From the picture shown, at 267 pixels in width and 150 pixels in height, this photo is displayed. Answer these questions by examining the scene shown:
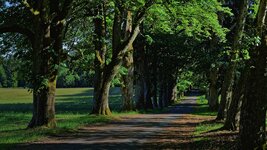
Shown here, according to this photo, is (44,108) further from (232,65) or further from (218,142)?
(232,65)

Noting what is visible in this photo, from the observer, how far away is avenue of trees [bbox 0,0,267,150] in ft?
39.9

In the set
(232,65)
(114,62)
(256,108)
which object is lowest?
(256,108)

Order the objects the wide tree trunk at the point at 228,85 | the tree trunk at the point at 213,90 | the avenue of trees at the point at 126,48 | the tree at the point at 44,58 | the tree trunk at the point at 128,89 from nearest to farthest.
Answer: the avenue of trees at the point at 126,48 < the tree at the point at 44,58 < the wide tree trunk at the point at 228,85 < the tree trunk at the point at 128,89 < the tree trunk at the point at 213,90

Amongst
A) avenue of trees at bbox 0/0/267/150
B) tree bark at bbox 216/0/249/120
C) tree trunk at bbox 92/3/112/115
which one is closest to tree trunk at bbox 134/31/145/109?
avenue of trees at bbox 0/0/267/150

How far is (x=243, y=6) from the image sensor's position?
2261cm


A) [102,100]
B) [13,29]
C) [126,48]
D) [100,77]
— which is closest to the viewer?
[13,29]

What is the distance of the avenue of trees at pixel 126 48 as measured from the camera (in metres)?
12.2

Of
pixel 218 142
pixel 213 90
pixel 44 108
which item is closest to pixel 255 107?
pixel 218 142

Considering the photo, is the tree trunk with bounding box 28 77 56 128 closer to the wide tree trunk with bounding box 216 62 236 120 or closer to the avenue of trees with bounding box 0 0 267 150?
the avenue of trees with bounding box 0 0 267 150

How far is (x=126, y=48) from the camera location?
29375mm

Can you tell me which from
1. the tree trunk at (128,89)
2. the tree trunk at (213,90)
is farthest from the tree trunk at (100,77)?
the tree trunk at (213,90)

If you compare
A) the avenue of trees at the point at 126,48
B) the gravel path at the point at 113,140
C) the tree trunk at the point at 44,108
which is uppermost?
the avenue of trees at the point at 126,48

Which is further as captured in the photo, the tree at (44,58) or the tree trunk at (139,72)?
the tree trunk at (139,72)

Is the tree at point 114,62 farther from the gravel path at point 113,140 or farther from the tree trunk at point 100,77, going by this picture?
the gravel path at point 113,140
